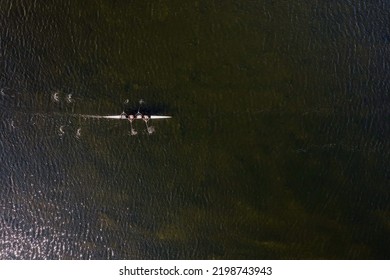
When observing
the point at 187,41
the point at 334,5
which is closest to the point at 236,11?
the point at 187,41

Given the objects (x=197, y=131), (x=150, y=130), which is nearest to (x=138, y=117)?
(x=150, y=130)

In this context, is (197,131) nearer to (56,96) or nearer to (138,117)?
(138,117)

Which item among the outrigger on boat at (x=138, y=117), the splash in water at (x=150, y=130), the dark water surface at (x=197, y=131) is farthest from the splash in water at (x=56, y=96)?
the splash in water at (x=150, y=130)

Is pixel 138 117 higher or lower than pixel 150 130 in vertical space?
higher

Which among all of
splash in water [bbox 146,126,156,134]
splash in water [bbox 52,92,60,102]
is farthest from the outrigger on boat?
splash in water [bbox 52,92,60,102]

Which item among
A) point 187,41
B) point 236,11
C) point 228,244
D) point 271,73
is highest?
point 236,11

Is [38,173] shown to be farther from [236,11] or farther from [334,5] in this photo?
[334,5]

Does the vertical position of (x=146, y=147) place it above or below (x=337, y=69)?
below

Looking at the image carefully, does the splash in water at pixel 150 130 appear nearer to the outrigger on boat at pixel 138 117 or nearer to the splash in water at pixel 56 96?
the outrigger on boat at pixel 138 117
